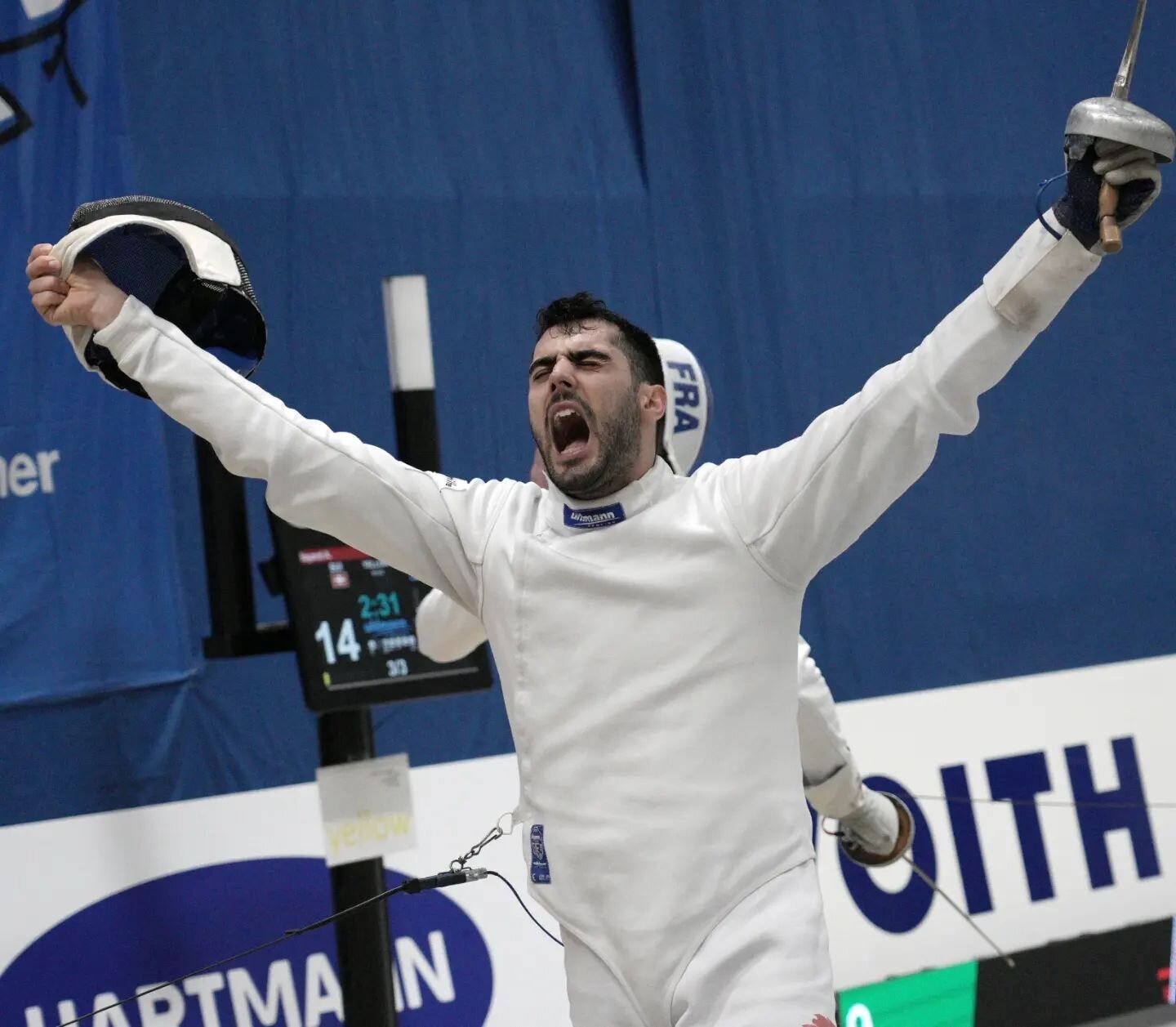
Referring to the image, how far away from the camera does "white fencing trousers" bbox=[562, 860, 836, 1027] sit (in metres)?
1.74

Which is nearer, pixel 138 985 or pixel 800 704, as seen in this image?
pixel 800 704

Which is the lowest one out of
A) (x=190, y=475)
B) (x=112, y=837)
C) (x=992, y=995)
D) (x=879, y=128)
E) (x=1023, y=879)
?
(x=992, y=995)

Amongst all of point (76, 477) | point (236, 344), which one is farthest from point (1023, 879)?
point (236, 344)

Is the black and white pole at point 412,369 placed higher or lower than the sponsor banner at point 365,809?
higher

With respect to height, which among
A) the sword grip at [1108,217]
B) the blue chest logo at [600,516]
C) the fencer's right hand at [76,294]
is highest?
the fencer's right hand at [76,294]

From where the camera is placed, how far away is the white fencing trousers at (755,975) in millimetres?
1736

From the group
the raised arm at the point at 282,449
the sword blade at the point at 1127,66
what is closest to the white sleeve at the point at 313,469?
the raised arm at the point at 282,449

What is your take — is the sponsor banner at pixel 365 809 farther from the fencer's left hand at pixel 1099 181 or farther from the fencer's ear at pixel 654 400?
the fencer's left hand at pixel 1099 181

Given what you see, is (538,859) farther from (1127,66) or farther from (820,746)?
(1127,66)

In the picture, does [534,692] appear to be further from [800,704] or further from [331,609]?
[331,609]

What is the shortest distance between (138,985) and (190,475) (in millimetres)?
1079

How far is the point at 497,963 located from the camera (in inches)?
141

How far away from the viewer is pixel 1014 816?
166 inches

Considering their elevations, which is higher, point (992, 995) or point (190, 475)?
point (190, 475)
